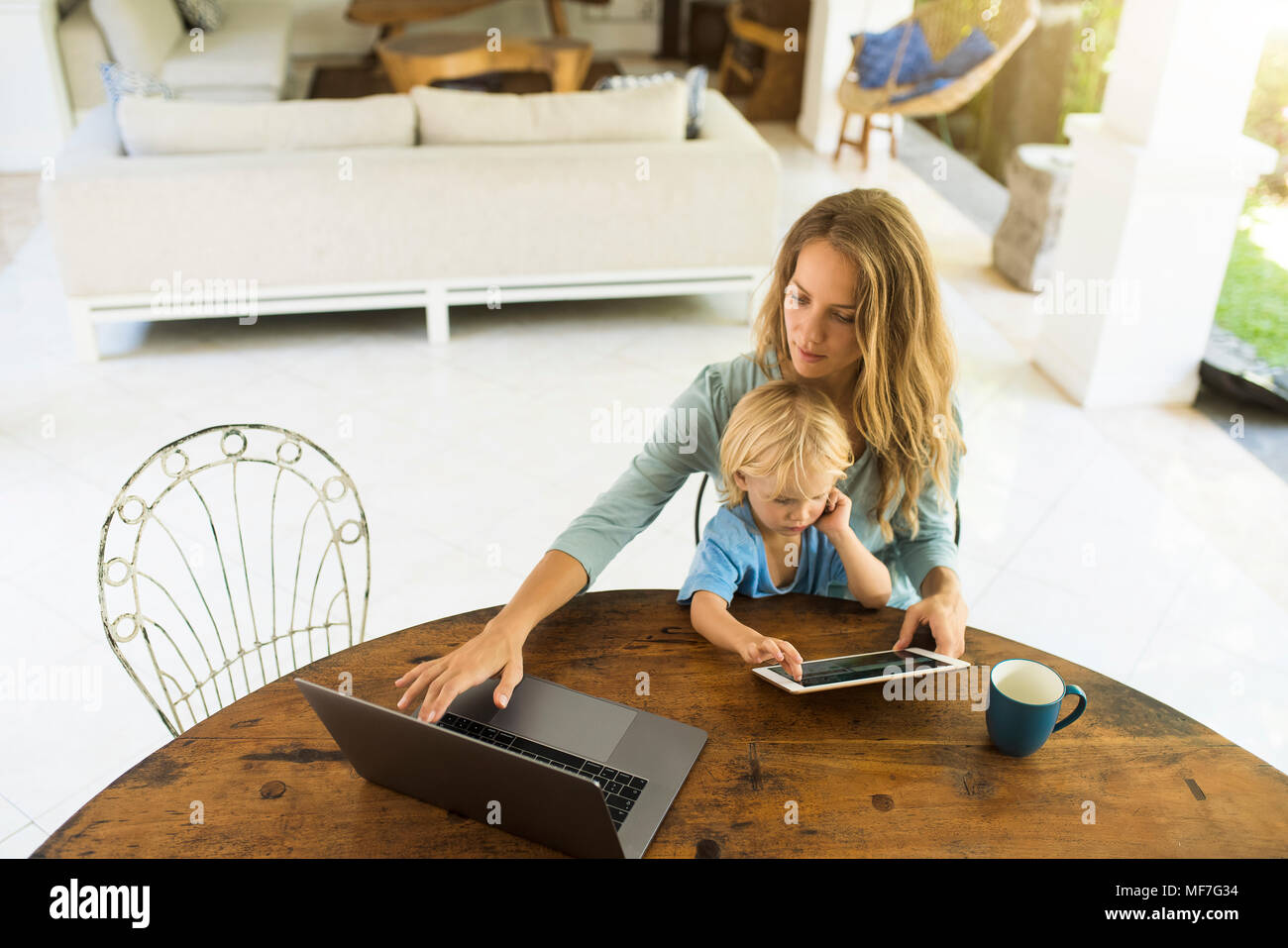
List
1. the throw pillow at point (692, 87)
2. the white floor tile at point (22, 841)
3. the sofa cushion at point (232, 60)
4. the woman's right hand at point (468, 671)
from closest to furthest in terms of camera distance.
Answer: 1. the woman's right hand at point (468, 671)
2. the white floor tile at point (22, 841)
3. the throw pillow at point (692, 87)
4. the sofa cushion at point (232, 60)

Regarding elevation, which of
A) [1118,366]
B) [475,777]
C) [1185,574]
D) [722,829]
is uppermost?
[475,777]

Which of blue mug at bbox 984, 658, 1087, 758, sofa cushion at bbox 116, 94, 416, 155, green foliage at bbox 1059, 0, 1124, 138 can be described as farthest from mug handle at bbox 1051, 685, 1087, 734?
green foliage at bbox 1059, 0, 1124, 138

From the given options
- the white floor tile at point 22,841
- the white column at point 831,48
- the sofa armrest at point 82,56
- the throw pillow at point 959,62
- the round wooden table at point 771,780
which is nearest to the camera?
the round wooden table at point 771,780

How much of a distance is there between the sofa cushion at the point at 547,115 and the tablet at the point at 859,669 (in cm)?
283

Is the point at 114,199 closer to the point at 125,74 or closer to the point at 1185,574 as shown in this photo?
the point at 125,74

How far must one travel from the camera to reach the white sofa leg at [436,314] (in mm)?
3865

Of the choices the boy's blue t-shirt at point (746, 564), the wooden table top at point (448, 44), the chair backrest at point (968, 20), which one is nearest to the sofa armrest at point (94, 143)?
the wooden table top at point (448, 44)

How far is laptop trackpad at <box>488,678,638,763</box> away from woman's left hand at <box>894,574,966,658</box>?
41 centimetres

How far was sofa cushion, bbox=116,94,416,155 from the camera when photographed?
354 cm

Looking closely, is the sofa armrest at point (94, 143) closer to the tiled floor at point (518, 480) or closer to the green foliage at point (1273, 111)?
the tiled floor at point (518, 480)

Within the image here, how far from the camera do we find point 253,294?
3713 millimetres

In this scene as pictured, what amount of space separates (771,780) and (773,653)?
0.54 feet

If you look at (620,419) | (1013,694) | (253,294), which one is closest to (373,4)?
(253,294)
